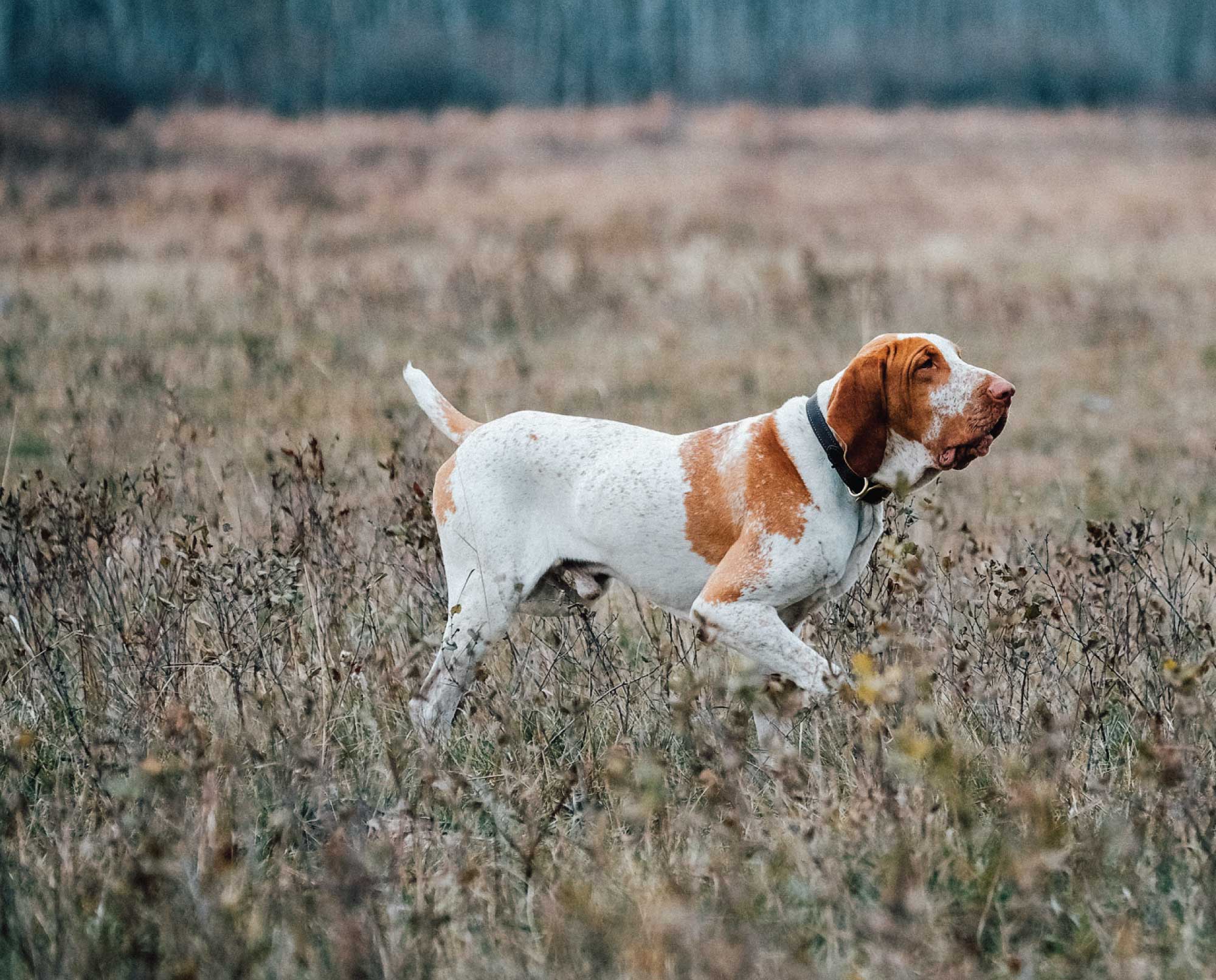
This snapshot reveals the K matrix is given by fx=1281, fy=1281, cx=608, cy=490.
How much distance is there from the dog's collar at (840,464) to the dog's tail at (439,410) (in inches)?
45.1

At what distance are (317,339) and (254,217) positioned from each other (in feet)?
24.1

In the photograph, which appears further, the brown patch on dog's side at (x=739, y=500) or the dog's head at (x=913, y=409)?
the brown patch on dog's side at (x=739, y=500)

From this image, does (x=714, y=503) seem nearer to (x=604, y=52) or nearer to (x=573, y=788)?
(x=573, y=788)

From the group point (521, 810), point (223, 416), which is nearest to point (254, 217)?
point (223, 416)

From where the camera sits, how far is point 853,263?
1374 centimetres

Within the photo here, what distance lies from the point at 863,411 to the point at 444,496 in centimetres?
129

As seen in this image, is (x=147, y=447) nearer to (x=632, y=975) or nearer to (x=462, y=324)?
(x=462, y=324)

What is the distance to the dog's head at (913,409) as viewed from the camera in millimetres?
3217

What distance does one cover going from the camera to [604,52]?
30141 millimetres

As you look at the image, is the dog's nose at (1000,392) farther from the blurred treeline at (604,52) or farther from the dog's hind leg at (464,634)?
the blurred treeline at (604,52)

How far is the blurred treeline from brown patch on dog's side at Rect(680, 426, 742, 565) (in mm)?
24377

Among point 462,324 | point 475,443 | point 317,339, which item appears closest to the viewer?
point 475,443

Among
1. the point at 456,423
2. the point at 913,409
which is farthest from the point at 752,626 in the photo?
the point at 456,423

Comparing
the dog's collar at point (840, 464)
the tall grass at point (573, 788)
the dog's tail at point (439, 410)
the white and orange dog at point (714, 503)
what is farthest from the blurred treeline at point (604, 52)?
the dog's collar at point (840, 464)
